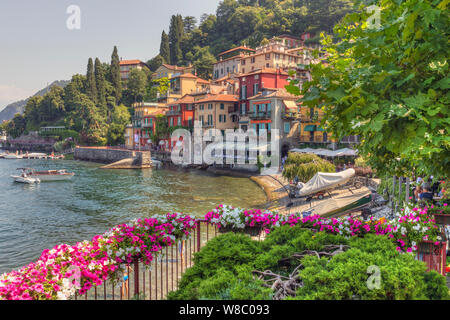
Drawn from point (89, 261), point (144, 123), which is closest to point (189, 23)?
point (144, 123)

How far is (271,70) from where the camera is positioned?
167ft

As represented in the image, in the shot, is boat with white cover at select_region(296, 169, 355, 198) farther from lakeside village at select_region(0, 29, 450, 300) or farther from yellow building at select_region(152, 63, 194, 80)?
yellow building at select_region(152, 63, 194, 80)

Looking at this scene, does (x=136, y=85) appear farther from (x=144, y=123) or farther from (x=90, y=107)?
(x=144, y=123)

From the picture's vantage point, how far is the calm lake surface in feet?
64.1

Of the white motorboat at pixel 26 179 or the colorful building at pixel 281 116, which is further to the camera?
the colorful building at pixel 281 116

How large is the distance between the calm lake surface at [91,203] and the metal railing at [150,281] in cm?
630

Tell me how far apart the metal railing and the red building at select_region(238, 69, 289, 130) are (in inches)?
1366

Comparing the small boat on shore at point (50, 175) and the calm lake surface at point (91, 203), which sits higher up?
the small boat on shore at point (50, 175)

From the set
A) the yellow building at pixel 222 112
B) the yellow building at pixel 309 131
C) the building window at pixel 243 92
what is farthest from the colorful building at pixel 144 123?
the yellow building at pixel 309 131

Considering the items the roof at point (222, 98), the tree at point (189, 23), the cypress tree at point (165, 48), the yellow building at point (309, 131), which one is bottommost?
the yellow building at point (309, 131)

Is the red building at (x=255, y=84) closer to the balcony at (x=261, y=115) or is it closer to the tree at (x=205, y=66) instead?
the balcony at (x=261, y=115)

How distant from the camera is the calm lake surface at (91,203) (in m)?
19.5

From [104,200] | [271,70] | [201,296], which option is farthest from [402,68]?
[271,70]

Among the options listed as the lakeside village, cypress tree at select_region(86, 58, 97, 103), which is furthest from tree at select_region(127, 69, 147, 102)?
the lakeside village
